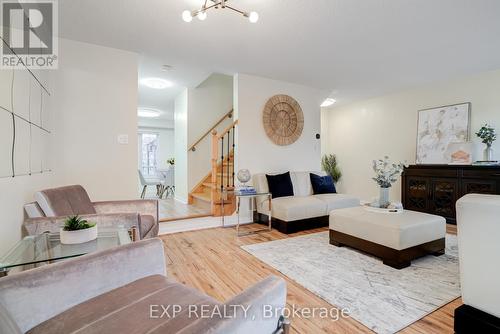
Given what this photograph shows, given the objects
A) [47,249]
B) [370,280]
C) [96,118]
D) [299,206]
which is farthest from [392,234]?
[96,118]

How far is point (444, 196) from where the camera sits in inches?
159

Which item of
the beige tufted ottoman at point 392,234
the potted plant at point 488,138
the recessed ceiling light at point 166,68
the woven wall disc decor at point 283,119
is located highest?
the recessed ceiling light at point 166,68

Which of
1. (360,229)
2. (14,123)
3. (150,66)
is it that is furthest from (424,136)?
(14,123)

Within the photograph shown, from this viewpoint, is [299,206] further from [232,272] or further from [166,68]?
[166,68]

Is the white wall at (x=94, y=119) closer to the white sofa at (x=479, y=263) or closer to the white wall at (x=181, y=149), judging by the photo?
the white wall at (x=181, y=149)

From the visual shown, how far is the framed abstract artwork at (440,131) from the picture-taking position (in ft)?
13.5

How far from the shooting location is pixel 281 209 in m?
3.54

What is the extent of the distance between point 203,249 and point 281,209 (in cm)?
129

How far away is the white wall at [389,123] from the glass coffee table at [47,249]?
5.29 m

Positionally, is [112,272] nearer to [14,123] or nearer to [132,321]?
[132,321]

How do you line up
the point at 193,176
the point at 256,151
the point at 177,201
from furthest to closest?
the point at 177,201
the point at 193,176
the point at 256,151

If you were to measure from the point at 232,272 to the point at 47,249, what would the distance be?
145 centimetres

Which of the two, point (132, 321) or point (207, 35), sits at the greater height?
point (207, 35)

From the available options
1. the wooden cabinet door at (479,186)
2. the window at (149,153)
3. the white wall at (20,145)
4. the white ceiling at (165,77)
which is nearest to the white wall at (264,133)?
the white ceiling at (165,77)
